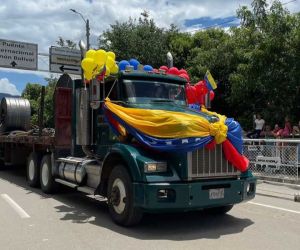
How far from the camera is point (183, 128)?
7.51 metres

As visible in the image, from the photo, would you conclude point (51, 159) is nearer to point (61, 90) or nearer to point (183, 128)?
point (61, 90)

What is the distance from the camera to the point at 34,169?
12.7 metres

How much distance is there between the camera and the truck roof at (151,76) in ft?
29.2

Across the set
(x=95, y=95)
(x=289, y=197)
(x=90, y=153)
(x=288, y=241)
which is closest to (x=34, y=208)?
(x=90, y=153)

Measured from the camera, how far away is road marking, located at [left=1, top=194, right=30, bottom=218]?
29.4 feet

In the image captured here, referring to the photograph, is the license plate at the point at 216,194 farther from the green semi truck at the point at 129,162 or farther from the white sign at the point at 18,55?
the white sign at the point at 18,55

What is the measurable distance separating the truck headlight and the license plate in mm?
826

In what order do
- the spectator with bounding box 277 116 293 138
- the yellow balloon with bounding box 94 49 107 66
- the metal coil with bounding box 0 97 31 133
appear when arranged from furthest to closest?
the spectator with bounding box 277 116 293 138 < the metal coil with bounding box 0 97 31 133 < the yellow balloon with bounding box 94 49 107 66

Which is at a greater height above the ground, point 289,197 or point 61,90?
point 61,90

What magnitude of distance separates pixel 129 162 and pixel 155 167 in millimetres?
430

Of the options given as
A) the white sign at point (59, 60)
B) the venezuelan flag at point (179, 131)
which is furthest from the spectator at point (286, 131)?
the white sign at point (59, 60)

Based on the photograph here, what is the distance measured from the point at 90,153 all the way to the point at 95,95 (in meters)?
1.46

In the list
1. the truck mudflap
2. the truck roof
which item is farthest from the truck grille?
the truck roof

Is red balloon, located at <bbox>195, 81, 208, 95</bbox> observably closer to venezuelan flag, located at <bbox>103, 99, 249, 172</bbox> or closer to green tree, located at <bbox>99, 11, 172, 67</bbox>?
venezuelan flag, located at <bbox>103, 99, 249, 172</bbox>
